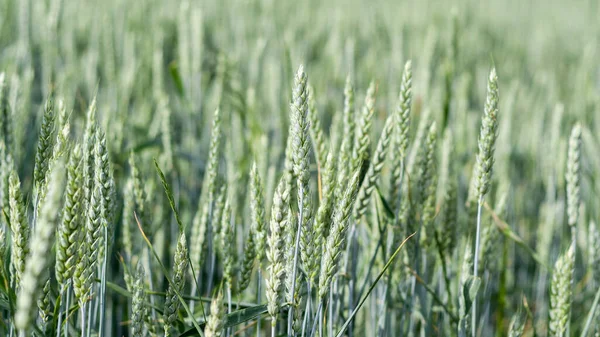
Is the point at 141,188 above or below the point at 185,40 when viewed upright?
below

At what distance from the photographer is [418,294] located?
1.27 m

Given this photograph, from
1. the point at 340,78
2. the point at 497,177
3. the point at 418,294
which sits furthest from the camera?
the point at 340,78

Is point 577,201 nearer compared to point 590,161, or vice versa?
point 577,201

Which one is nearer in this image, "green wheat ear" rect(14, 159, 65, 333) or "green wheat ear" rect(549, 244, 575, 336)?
"green wheat ear" rect(14, 159, 65, 333)

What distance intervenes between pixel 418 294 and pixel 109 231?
677 mm

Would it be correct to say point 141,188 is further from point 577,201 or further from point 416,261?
point 577,201

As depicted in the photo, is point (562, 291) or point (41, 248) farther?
point (562, 291)

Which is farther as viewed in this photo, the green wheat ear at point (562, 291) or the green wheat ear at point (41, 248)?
the green wheat ear at point (562, 291)

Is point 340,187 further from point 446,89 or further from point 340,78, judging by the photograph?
point 340,78

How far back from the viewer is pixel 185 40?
206 cm

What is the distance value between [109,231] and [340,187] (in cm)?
38

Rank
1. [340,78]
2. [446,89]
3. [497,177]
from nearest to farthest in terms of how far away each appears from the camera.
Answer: [446,89] < [497,177] < [340,78]

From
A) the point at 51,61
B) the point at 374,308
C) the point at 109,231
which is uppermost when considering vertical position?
the point at 51,61

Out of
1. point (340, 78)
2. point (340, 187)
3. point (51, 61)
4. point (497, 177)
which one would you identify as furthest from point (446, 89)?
point (51, 61)
